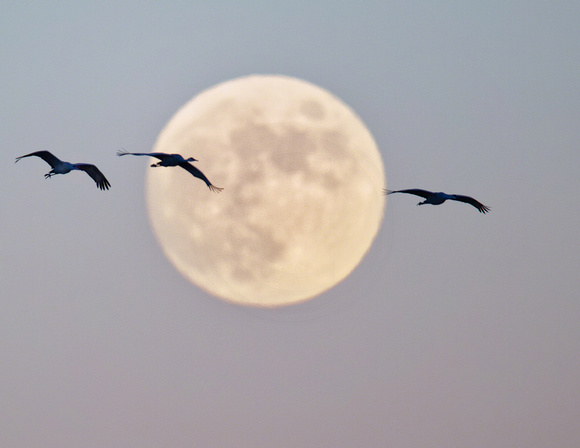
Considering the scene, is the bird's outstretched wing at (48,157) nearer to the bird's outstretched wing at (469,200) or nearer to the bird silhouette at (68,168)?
the bird silhouette at (68,168)

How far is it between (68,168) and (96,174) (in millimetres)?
3006

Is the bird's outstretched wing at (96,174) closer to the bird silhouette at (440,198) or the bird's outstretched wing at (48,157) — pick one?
the bird's outstretched wing at (48,157)

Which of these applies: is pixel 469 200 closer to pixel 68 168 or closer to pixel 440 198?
pixel 440 198

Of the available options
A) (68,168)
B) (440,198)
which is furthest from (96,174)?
(440,198)

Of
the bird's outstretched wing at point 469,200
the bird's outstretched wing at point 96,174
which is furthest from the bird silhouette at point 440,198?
the bird's outstretched wing at point 96,174

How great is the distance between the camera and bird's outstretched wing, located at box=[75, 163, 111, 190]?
7231 cm

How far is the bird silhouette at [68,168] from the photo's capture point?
69.0m

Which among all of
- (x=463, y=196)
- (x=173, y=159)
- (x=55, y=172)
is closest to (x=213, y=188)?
(x=173, y=159)

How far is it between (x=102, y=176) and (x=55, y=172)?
4.28 metres

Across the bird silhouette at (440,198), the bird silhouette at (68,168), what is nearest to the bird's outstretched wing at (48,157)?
the bird silhouette at (68,168)

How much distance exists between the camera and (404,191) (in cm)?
6781

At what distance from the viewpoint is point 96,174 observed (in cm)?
7350

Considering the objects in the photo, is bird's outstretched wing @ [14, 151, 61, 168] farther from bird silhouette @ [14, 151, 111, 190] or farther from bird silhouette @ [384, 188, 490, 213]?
bird silhouette @ [384, 188, 490, 213]

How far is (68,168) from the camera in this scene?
70938 millimetres
